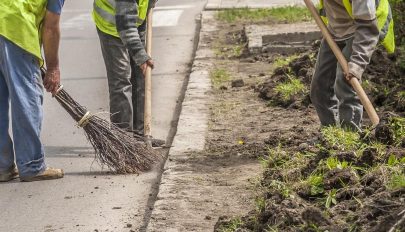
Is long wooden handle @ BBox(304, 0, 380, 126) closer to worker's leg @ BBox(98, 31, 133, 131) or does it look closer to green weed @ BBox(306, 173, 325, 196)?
green weed @ BBox(306, 173, 325, 196)

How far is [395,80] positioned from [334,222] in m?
5.18

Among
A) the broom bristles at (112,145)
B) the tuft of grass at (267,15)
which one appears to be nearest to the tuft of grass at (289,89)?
the broom bristles at (112,145)

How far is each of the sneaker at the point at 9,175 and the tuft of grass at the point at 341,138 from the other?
234cm

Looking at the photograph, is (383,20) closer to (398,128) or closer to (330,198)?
(398,128)

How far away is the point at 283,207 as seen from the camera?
20.4ft

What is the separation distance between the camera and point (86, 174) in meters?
8.56

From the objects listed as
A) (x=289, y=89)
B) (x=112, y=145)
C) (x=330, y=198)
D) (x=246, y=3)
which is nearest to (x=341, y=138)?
(x=330, y=198)

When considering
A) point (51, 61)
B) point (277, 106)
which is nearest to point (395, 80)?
point (277, 106)

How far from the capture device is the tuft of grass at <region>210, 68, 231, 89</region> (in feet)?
39.5

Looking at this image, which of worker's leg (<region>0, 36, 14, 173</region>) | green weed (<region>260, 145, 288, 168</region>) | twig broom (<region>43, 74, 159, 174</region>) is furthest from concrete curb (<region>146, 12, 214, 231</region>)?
worker's leg (<region>0, 36, 14, 173</region>)

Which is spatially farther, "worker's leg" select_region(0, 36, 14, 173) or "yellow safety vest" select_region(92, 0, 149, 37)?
"yellow safety vest" select_region(92, 0, 149, 37)

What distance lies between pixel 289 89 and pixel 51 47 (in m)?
3.25

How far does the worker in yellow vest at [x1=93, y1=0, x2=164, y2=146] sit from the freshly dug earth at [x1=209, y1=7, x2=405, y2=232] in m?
0.75

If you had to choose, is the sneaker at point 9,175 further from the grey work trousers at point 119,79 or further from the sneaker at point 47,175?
the grey work trousers at point 119,79
